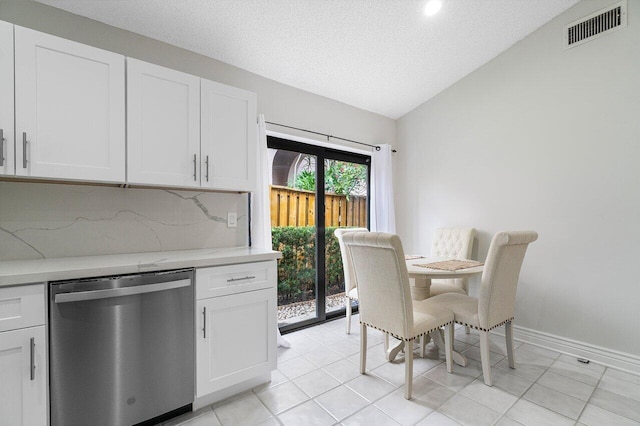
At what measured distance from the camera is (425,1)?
2199mm

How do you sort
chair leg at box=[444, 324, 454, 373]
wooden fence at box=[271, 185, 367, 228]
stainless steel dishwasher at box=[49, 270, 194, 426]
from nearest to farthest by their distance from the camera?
1. stainless steel dishwasher at box=[49, 270, 194, 426]
2. chair leg at box=[444, 324, 454, 373]
3. wooden fence at box=[271, 185, 367, 228]

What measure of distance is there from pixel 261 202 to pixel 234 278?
0.88 m

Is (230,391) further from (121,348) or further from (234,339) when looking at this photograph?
(121,348)

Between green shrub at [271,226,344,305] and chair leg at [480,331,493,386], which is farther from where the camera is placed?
green shrub at [271,226,344,305]

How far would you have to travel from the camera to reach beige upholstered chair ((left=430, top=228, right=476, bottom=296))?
2803mm

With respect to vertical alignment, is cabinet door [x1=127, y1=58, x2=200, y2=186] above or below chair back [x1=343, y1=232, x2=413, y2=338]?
above

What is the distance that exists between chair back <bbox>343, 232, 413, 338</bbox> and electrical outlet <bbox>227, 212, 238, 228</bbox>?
1.02 metres

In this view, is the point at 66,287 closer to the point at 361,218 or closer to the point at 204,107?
the point at 204,107

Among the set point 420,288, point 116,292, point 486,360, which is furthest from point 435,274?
point 116,292

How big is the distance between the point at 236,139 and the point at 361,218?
83.0 inches

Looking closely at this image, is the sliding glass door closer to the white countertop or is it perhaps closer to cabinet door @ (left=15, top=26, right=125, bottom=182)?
Answer: the white countertop

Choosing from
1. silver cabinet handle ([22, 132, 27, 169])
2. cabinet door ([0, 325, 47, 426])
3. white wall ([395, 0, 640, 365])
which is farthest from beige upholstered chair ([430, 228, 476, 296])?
silver cabinet handle ([22, 132, 27, 169])

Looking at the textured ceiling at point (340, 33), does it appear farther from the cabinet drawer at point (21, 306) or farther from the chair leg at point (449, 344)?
the chair leg at point (449, 344)

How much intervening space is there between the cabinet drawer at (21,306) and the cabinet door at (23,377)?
1.2 inches
